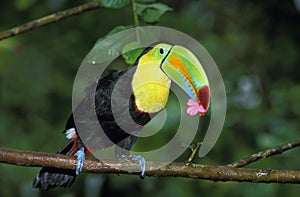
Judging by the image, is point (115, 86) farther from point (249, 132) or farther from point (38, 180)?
point (249, 132)

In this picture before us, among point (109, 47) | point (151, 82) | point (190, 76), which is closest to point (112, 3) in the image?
point (109, 47)

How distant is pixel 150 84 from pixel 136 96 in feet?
0.38

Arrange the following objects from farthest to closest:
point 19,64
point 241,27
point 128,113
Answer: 1. point 241,27
2. point 19,64
3. point 128,113

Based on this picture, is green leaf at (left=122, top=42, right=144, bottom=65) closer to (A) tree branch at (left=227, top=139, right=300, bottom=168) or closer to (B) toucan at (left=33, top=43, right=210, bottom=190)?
(B) toucan at (left=33, top=43, right=210, bottom=190)

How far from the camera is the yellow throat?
2.68 m

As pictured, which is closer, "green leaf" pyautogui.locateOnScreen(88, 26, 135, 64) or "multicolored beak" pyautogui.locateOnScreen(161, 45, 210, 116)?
"multicolored beak" pyautogui.locateOnScreen(161, 45, 210, 116)

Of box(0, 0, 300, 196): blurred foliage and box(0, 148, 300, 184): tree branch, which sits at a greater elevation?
box(0, 148, 300, 184): tree branch

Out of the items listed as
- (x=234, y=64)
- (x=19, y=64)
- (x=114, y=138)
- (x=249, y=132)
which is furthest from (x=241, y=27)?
(x=114, y=138)

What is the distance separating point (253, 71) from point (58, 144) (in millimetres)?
2032

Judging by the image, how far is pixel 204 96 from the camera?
2.41 m

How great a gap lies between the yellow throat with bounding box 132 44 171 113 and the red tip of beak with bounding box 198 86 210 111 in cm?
31

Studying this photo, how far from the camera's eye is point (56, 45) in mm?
4836

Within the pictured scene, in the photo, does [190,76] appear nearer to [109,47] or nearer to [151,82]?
[151,82]

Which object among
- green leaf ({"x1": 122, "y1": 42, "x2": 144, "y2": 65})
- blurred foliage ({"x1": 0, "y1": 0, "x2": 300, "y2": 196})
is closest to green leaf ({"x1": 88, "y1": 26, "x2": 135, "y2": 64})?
green leaf ({"x1": 122, "y1": 42, "x2": 144, "y2": 65})
